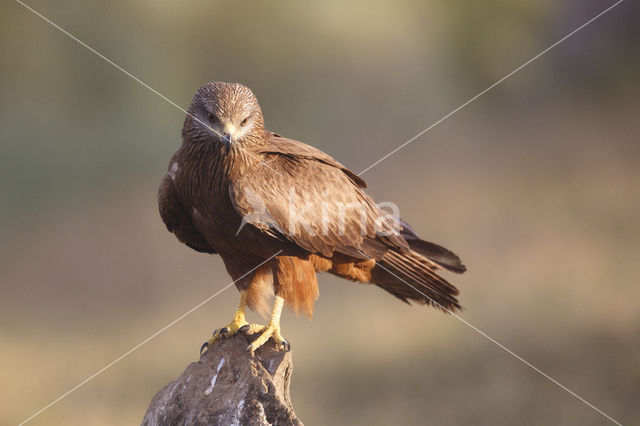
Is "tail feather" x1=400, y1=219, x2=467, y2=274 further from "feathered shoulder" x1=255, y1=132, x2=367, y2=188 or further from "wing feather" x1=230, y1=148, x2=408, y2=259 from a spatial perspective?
"feathered shoulder" x1=255, y1=132, x2=367, y2=188

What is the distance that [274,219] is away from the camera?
333cm

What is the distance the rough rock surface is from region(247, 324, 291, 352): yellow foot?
32 millimetres

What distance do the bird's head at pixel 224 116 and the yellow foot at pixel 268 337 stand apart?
0.86m

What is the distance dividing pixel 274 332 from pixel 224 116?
3.48 ft

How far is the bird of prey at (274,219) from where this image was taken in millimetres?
3262

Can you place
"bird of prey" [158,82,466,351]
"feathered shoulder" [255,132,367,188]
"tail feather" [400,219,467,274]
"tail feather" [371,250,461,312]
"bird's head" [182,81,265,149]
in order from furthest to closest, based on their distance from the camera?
1. "tail feather" [400,219,467,274]
2. "tail feather" [371,250,461,312]
3. "feathered shoulder" [255,132,367,188]
4. "bird of prey" [158,82,466,351]
5. "bird's head" [182,81,265,149]

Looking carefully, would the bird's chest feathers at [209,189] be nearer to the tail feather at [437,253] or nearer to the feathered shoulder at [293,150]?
the feathered shoulder at [293,150]

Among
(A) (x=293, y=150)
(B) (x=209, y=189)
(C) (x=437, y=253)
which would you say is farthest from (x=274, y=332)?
(C) (x=437, y=253)

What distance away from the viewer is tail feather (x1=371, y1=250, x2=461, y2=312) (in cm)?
382

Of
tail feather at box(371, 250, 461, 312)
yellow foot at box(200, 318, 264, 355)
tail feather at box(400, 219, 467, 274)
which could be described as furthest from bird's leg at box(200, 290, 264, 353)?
tail feather at box(400, 219, 467, 274)

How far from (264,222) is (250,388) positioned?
76 cm

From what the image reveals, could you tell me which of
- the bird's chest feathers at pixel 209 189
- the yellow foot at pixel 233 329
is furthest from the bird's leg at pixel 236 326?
the bird's chest feathers at pixel 209 189

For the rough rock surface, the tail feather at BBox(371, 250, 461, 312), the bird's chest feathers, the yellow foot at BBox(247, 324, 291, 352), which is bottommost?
the rough rock surface

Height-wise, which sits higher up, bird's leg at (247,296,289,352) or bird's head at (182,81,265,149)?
bird's head at (182,81,265,149)
